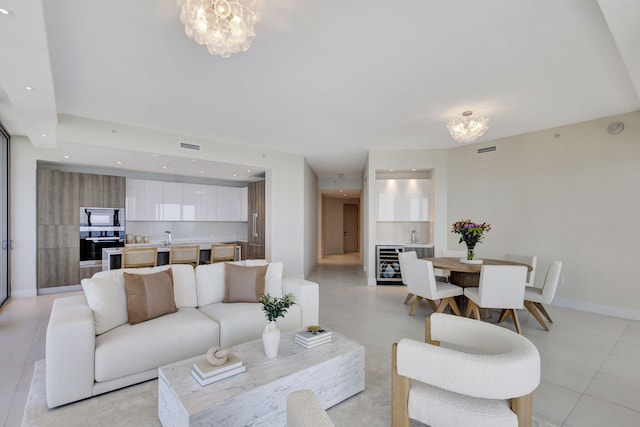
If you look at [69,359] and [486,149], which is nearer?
[69,359]

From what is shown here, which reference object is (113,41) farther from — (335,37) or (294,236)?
(294,236)

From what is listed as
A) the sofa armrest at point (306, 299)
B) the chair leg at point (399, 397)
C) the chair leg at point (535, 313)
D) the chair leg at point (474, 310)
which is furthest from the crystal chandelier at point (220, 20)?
the chair leg at point (535, 313)

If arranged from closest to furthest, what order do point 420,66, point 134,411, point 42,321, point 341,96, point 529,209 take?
point 134,411 → point 420,66 → point 341,96 → point 42,321 → point 529,209

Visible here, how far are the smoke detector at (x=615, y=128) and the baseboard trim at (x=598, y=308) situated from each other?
2.51m

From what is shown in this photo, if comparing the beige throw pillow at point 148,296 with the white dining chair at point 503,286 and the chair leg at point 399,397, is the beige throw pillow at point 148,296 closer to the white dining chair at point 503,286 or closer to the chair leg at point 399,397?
the chair leg at point 399,397

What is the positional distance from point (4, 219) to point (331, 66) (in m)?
5.79

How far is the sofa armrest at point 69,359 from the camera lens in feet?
6.81

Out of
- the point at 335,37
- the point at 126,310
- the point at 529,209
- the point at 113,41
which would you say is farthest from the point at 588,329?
the point at 113,41

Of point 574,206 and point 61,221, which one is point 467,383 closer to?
point 574,206

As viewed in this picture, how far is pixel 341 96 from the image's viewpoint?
363 centimetres

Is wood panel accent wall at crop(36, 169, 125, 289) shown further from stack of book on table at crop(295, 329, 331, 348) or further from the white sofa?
stack of book on table at crop(295, 329, 331, 348)

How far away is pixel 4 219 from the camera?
486 cm

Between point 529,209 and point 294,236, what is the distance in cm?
446

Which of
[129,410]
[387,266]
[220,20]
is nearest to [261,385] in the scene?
[129,410]
